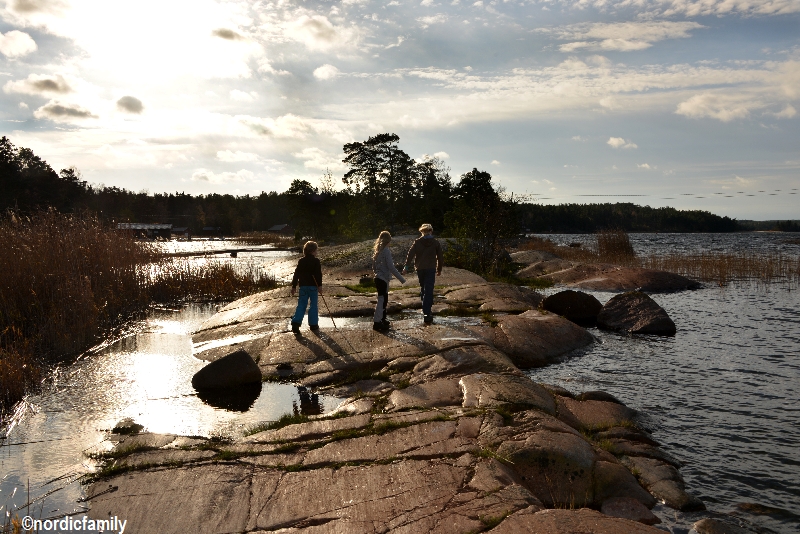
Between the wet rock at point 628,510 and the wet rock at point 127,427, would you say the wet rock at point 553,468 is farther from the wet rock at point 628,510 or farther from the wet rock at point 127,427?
the wet rock at point 127,427

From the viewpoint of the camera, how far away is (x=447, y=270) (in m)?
20.9

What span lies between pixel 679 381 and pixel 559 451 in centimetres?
674

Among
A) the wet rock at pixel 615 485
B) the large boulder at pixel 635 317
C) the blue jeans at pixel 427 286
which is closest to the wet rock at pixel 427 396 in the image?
the wet rock at pixel 615 485

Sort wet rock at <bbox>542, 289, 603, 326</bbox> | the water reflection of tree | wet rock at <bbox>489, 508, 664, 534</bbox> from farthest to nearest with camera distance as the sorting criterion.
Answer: wet rock at <bbox>542, 289, 603, 326</bbox> → the water reflection of tree → wet rock at <bbox>489, 508, 664, 534</bbox>

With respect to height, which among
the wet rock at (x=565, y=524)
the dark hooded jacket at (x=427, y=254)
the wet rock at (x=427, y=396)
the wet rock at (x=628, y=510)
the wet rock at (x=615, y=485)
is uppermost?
the dark hooded jacket at (x=427, y=254)

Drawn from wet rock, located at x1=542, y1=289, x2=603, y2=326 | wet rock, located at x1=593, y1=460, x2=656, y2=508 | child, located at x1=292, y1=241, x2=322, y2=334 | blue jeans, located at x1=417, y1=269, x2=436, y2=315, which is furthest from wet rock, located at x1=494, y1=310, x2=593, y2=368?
wet rock, located at x1=593, y1=460, x2=656, y2=508

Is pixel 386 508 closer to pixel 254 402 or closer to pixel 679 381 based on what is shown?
pixel 254 402

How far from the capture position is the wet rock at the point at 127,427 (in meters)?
7.21

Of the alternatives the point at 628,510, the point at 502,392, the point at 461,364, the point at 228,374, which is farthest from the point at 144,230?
the point at 628,510

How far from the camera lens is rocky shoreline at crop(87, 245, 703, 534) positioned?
16.1 feet

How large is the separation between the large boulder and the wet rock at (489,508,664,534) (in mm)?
12688

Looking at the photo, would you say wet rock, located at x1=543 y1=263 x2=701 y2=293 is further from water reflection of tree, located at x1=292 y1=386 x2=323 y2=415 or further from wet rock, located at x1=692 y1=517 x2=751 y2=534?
wet rock, located at x1=692 y1=517 x2=751 y2=534

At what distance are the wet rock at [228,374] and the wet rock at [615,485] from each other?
5.75 meters

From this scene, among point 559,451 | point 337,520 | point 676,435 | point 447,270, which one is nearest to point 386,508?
point 337,520
